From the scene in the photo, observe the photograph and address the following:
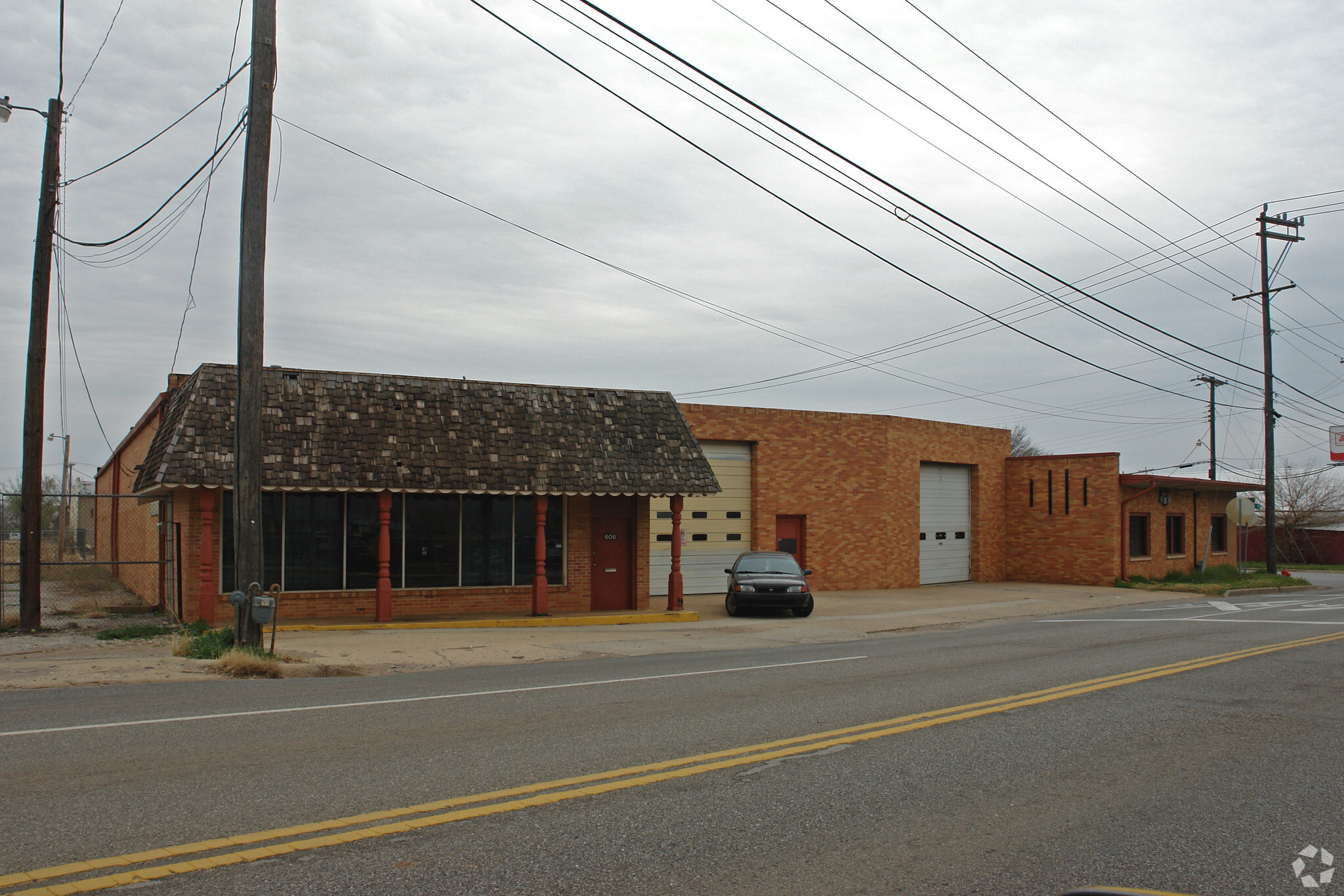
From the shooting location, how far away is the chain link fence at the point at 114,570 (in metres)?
17.0

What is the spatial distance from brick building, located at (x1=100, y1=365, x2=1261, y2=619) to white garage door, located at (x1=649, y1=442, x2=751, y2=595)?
0.14ft

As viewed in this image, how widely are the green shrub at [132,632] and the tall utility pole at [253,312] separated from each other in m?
3.12

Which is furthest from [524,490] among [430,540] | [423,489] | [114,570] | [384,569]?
[114,570]

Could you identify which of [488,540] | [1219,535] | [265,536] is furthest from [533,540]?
[1219,535]

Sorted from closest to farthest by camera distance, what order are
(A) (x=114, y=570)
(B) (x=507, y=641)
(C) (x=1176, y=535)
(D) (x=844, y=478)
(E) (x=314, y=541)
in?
(B) (x=507, y=641), (E) (x=314, y=541), (D) (x=844, y=478), (A) (x=114, y=570), (C) (x=1176, y=535)

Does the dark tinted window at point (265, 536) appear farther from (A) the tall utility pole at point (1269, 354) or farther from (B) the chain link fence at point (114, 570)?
(A) the tall utility pole at point (1269, 354)

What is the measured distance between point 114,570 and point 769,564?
70.3ft

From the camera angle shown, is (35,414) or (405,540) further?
(405,540)

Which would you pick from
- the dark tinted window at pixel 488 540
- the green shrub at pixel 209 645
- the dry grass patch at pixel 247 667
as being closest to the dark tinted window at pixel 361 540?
the dark tinted window at pixel 488 540

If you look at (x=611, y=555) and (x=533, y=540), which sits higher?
(x=533, y=540)

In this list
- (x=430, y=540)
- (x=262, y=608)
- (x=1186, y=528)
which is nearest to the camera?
(x=262, y=608)

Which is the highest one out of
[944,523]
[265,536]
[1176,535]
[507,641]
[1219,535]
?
[265,536]

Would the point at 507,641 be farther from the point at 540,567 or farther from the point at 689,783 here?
the point at 689,783

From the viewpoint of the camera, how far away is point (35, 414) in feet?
50.3
